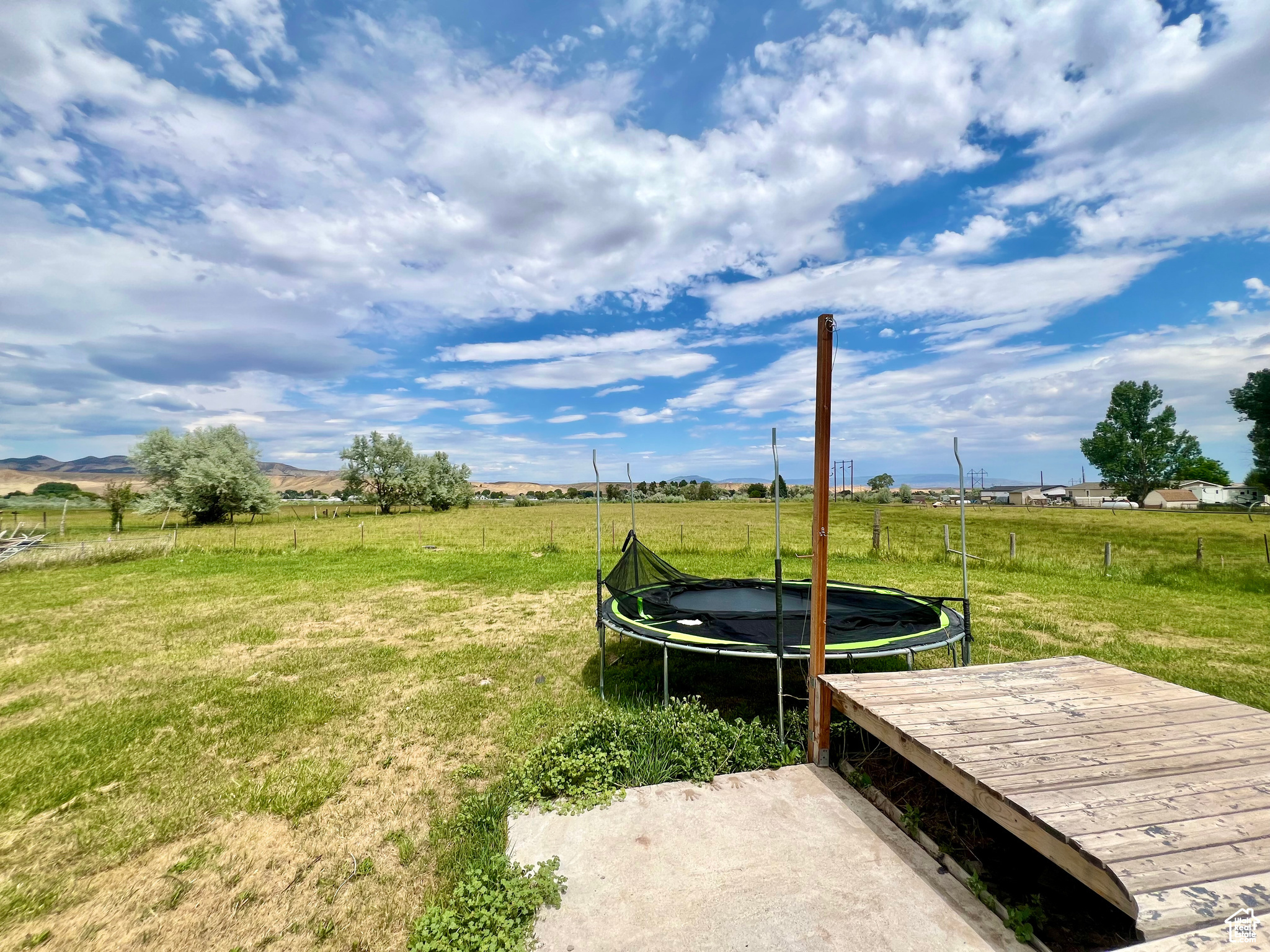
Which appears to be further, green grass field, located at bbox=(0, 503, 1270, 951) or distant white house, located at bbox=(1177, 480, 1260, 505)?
distant white house, located at bbox=(1177, 480, 1260, 505)

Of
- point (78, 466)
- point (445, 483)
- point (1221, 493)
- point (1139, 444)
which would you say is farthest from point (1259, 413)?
point (78, 466)

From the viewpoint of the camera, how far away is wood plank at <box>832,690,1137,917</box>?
171 cm

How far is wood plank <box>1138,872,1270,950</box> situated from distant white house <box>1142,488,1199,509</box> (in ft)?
218

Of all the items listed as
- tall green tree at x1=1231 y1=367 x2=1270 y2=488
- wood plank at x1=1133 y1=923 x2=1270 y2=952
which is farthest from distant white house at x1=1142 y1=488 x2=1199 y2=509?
wood plank at x1=1133 y1=923 x2=1270 y2=952

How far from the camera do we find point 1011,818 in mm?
2053

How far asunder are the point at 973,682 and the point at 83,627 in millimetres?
10442

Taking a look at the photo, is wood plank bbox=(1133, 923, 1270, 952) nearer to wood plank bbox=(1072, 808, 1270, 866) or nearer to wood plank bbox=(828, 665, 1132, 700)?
wood plank bbox=(1072, 808, 1270, 866)

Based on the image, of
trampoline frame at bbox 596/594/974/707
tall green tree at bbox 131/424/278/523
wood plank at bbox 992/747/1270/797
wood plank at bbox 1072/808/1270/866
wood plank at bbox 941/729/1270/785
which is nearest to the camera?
wood plank at bbox 1072/808/1270/866

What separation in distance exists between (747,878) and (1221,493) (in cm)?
8095

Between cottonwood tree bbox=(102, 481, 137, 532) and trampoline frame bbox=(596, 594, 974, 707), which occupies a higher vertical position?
cottonwood tree bbox=(102, 481, 137, 532)

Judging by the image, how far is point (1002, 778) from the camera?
219 cm

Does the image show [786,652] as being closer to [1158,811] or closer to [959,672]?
[959,672]

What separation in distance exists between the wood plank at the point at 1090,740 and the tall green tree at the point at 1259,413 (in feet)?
145

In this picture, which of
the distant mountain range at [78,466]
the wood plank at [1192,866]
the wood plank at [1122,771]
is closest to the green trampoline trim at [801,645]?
the wood plank at [1122,771]
